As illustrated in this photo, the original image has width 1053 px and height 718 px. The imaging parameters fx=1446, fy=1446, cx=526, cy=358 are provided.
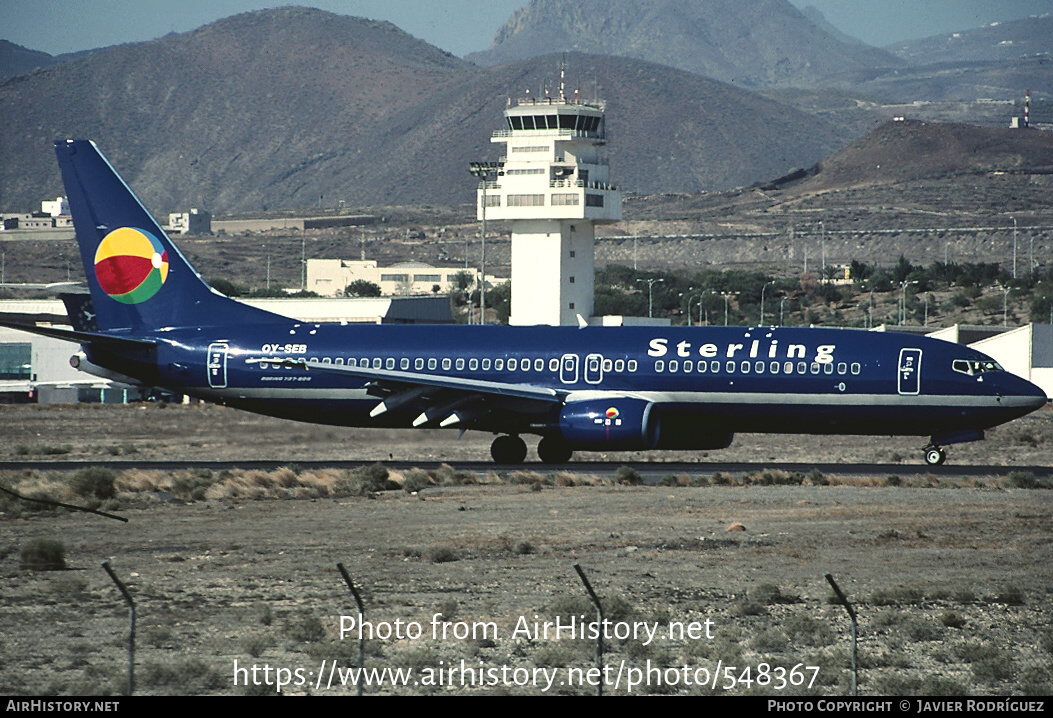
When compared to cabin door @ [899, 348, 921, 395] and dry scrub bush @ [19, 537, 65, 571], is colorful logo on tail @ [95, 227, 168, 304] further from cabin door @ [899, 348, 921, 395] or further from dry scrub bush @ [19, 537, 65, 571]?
dry scrub bush @ [19, 537, 65, 571]

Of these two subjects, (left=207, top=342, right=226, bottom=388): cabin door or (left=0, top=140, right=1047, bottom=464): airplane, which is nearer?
(left=0, top=140, right=1047, bottom=464): airplane

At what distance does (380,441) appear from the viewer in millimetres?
46281

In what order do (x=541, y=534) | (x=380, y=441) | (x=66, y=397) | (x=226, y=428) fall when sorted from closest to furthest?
(x=541, y=534) < (x=380, y=441) < (x=226, y=428) < (x=66, y=397)

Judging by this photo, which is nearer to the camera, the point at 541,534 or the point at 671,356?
the point at 541,534

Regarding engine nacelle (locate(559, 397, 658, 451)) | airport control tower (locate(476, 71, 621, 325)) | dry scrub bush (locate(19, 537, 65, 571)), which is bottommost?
dry scrub bush (locate(19, 537, 65, 571))

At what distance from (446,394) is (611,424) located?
5.31m

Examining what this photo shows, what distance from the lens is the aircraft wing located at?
42.1 meters

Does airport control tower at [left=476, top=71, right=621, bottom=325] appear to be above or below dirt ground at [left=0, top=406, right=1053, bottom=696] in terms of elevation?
above

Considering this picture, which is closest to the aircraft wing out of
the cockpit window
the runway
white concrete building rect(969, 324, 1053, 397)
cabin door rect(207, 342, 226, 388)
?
the runway

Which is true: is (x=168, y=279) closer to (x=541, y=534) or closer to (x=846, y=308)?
(x=541, y=534)

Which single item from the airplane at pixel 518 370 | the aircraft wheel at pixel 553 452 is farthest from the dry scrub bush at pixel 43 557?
the aircraft wheel at pixel 553 452

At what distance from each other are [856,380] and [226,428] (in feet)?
81.2

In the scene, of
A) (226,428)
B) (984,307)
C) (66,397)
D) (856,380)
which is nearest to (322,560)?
(856,380)

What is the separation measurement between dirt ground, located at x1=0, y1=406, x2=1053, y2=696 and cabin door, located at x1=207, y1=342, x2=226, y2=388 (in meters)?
8.65
